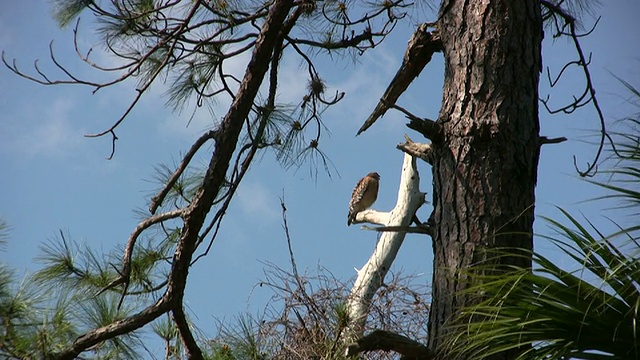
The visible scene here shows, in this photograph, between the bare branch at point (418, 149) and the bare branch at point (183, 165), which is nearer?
the bare branch at point (418, 149)

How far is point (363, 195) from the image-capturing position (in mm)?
6711

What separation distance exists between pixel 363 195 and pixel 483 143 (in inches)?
145

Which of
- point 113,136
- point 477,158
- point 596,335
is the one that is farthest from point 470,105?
point 113,136

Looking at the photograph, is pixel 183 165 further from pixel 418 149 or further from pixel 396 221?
pixel 396 221

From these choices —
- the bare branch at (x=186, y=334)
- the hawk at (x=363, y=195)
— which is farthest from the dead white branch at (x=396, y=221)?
the bare branch at (x=186, y=334)

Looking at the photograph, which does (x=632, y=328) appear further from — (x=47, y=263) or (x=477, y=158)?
(x=47, y=263)

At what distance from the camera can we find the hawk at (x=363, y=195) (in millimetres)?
6707

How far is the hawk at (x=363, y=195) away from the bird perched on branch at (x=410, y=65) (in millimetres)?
3122

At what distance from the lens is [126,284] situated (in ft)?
12.4

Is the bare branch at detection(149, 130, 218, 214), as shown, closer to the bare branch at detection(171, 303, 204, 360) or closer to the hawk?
the bare branch at detection(171, 303, 204, 360)

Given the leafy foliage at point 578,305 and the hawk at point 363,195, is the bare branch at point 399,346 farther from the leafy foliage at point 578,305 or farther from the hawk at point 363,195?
the hawk at point 363,195

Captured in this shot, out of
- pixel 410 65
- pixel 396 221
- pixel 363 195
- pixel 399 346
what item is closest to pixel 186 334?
pixel 399 346

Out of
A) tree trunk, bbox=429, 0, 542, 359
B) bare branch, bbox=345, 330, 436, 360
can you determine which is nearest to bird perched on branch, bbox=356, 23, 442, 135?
tree trunk, bbox=429, 0, 542, 359

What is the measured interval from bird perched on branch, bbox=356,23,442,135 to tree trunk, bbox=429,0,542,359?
16 cm
